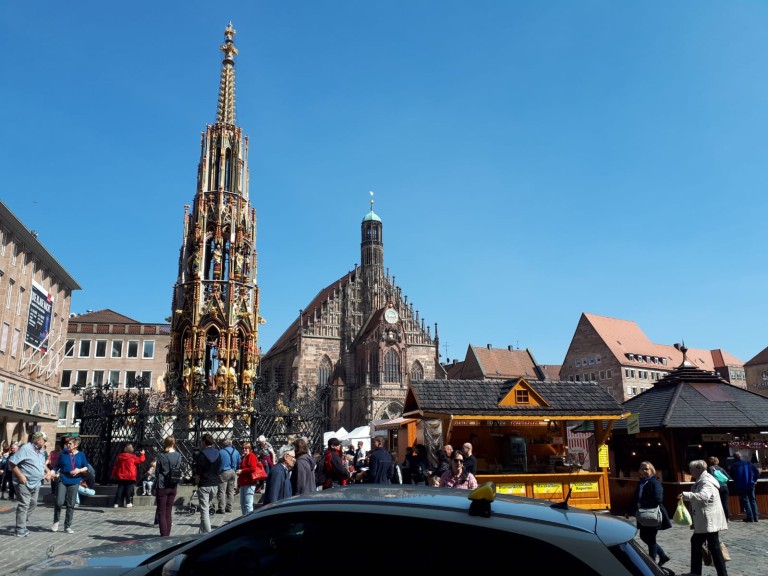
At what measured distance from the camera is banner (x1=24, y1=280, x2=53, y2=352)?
32.6m

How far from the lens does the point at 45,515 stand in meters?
12.6

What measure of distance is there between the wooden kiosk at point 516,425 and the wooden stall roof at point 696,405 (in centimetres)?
127

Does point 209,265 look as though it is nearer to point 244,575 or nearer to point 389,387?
point 244,575

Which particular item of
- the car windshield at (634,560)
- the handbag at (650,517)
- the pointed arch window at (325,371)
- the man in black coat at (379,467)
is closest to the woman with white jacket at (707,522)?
the handbag at (650,517)

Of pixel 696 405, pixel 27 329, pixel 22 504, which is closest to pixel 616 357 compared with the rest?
pixel 696 405

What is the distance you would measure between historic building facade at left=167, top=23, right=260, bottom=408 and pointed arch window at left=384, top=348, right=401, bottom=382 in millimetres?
38011

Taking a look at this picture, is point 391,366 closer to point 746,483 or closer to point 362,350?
point 362,350

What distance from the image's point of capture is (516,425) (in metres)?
15.7

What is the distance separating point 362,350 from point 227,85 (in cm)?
3938

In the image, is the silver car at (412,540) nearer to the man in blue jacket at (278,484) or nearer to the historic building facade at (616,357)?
the man in blue jacket at (278,484)

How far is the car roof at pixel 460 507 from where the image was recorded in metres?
2.90

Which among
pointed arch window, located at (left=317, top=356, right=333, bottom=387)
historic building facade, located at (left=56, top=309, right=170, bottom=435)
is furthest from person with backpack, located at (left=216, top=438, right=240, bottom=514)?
pointed arch window, located at (left=317, top=356, right=333, bottom=387)

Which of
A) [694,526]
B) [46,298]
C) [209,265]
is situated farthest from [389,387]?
[694,526]

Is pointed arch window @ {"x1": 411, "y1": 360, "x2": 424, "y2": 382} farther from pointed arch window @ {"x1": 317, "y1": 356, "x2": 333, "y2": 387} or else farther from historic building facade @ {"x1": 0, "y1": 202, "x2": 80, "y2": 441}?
historic building facade @ {"x1": 0, "y1": 202, "x2": 80, "y2": 441}
